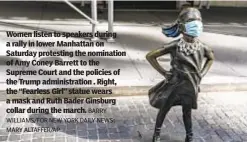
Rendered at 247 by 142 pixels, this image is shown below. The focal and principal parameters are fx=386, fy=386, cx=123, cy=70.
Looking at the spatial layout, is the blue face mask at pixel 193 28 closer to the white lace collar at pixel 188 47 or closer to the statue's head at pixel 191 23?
the statue's head at pixel 191 23

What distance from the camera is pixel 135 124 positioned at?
5.17 meters

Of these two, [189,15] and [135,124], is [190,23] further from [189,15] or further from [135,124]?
[135,124]

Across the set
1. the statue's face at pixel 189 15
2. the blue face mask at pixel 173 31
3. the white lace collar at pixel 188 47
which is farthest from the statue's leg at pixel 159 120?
the statue's face at pixel 189 15

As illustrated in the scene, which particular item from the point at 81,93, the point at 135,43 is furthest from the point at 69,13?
the point at 81,93

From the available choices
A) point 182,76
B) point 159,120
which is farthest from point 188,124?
point 182,76

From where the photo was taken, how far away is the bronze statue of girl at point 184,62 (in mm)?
4016

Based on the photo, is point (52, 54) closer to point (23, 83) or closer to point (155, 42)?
point (23, 83)

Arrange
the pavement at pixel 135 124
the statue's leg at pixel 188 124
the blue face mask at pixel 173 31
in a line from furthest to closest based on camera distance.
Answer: the pavement at pixel 135 124 < the statue's leg at pixel 188 124 < the blue face mask at pixel 173 31

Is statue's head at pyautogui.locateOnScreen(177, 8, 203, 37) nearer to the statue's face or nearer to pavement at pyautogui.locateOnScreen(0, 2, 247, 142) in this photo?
the statue's face

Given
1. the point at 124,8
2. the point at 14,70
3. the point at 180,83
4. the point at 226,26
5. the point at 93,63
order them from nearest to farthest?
the point at 180,83 → the point at 14,70 → the point at 93,63 → the point at 226,26 → the point at 124,8

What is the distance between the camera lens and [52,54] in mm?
7391

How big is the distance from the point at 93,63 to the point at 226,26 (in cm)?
491

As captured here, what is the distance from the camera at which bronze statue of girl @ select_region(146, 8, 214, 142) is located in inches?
158

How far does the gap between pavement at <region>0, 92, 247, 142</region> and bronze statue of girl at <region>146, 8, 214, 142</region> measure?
2.17 ft
